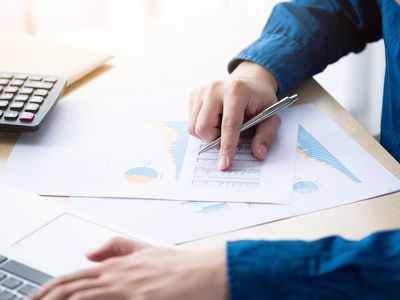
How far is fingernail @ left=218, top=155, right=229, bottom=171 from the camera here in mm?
743

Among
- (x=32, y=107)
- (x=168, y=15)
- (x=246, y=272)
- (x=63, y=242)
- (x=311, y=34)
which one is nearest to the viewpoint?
(x=246, y=272)

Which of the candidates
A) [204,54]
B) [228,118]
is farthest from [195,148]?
[204,54]

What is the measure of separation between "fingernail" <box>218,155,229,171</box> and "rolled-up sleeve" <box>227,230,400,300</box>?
0.21 metres

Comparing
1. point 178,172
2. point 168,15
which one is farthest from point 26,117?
point 168,15

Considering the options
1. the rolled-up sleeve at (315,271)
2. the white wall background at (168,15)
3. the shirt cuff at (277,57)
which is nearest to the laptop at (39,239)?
the rolled-up sleeve at (315,271)

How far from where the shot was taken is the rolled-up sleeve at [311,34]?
0.92 meters

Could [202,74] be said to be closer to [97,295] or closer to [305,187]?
[305,187]

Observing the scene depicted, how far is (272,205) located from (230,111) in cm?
16

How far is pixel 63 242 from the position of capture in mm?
617

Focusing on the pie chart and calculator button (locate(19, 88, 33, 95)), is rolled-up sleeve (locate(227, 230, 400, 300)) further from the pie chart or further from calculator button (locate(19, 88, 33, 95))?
calculator button (locate(19, 88, 33, 95))

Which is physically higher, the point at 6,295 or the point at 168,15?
the point at 6,295

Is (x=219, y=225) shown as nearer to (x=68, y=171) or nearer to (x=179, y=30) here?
(x=68, y=171)

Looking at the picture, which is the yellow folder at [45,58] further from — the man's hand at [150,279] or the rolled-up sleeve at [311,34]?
the man's hand at [150,279]

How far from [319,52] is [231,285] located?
1.79 feet
